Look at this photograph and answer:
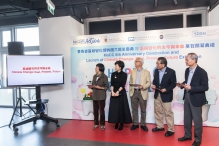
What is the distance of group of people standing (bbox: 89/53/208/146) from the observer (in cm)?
304

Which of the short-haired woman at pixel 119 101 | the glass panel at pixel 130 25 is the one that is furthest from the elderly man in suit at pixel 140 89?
the glass panel at pixel 130 25

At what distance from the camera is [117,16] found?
17.8ft

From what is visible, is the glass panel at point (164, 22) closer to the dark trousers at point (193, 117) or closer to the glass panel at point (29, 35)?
the dark trousers at point (193, 117)

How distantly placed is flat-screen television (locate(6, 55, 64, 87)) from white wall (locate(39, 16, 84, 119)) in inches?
13.3

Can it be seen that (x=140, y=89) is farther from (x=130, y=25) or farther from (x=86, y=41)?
(x=130, y=25)

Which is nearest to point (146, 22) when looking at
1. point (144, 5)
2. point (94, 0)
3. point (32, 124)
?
point (144, 5)

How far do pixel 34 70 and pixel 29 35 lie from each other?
2589 mm

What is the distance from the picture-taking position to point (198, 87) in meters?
2.94

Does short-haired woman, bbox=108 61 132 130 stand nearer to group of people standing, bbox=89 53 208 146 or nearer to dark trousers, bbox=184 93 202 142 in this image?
group of people standing, bbox=89 53 208 146

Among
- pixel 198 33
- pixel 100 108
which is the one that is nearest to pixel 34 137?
pixel 100 108

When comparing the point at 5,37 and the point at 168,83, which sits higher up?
the point at 5,37

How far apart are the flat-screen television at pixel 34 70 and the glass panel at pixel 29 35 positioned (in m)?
2.13

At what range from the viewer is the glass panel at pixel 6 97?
6.73 meters

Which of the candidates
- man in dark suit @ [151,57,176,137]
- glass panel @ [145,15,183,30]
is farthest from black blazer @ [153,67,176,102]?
glass panel @ [145,15,183,30]
